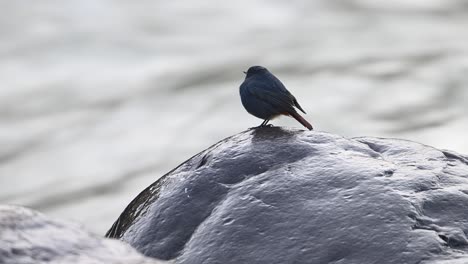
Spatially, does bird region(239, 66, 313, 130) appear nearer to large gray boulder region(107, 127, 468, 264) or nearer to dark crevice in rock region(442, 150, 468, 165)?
large gray boulder region(107, 127, 468, 264)

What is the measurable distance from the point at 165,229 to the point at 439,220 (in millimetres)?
1251

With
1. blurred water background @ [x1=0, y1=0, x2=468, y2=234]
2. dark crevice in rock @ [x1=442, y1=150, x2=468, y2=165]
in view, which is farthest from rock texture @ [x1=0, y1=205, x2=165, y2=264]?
blurred water background @ [x1=0, y1=0, x2=468, y2=234]

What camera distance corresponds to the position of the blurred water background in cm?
998

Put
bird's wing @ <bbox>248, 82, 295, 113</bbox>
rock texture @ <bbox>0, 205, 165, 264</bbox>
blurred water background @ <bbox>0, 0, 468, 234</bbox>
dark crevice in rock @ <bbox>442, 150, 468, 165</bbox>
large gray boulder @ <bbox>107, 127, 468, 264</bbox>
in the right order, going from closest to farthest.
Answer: rock texture @ <bbox>0, 205, 165, 264</bbox>
large gray boulder @ <bbox>107, 127, 468, 264</bbox>
dark crevice in rock @ <bbox>442, 150, 468, 165</bbox>
bird's wing @ <bbox>248, 82, 295, 113</bbox>
blurred water background @ <bbox>0, 0, 468, 234</bbox>

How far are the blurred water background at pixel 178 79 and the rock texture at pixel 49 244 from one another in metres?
5.17

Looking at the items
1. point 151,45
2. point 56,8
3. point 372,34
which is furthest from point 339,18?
point 56,8

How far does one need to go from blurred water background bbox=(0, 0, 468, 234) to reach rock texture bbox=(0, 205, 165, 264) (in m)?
5.17

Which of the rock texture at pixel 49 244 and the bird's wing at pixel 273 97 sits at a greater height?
the bird's wing at pixel 273 97

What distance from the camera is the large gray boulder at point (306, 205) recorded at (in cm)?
411

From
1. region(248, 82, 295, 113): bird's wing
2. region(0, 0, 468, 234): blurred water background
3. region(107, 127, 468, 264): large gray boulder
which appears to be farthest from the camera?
region(0, 0, 468, 234): blurred water background

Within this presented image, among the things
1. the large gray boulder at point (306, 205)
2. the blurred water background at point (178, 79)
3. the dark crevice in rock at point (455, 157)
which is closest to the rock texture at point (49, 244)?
the large gray boulder at point (306, 205)

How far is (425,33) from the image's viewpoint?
1249cm

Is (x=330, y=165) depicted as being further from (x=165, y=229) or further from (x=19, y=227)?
(x=19, y=227)

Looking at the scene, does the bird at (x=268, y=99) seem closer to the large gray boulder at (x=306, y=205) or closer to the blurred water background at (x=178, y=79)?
the large gray boulder at (x=306, y=205)
